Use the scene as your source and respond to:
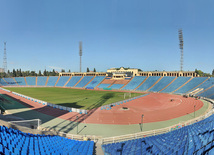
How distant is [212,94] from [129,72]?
183 ft

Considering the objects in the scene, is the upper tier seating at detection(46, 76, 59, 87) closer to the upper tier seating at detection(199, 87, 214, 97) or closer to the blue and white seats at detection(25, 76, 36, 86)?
the blue and white seats at detection(25, 76, 36, 86)

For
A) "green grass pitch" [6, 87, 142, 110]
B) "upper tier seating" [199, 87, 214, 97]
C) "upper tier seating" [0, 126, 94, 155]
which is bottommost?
"green grass pitch" [6, 87, 142, 110]

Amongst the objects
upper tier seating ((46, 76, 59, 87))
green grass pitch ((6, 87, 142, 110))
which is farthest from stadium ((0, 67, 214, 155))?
upper tier seating ((46, 76, 59, 87))

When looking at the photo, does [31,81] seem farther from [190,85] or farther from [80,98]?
[190,85]

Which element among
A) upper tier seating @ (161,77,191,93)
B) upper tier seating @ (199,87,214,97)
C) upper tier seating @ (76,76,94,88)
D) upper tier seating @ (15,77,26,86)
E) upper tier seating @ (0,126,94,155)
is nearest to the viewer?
upper tier seating @ (0,126,94,155)

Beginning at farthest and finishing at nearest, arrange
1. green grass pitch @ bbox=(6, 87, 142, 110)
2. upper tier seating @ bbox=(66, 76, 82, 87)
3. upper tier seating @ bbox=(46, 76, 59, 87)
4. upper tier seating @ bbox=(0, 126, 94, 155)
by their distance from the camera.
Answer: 1. upper tier seating @ bbox=(46, 76, 59, 87)
2. upper tier seating @ bbox=(66, 76, 82, 87)
3. green grass pitch @ bbox=(6, 87, 142, 110)
4. upper tier seating @ bbox=(0, 126, 94, 155)

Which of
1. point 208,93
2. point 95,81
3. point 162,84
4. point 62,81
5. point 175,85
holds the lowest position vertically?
point 208,93

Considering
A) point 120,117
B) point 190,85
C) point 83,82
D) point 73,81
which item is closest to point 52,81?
point 73,81

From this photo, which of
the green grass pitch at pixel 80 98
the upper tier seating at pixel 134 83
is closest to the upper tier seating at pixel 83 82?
the upper tier seating at pixel 134 83

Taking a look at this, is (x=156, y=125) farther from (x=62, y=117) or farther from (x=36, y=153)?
(x=36, y=153)

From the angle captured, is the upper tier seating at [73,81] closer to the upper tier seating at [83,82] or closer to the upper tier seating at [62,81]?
the upper tier seating at [83,82]

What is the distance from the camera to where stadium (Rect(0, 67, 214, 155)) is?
446 inches

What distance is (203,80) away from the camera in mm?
68250

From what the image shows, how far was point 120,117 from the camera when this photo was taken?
30203 mm
